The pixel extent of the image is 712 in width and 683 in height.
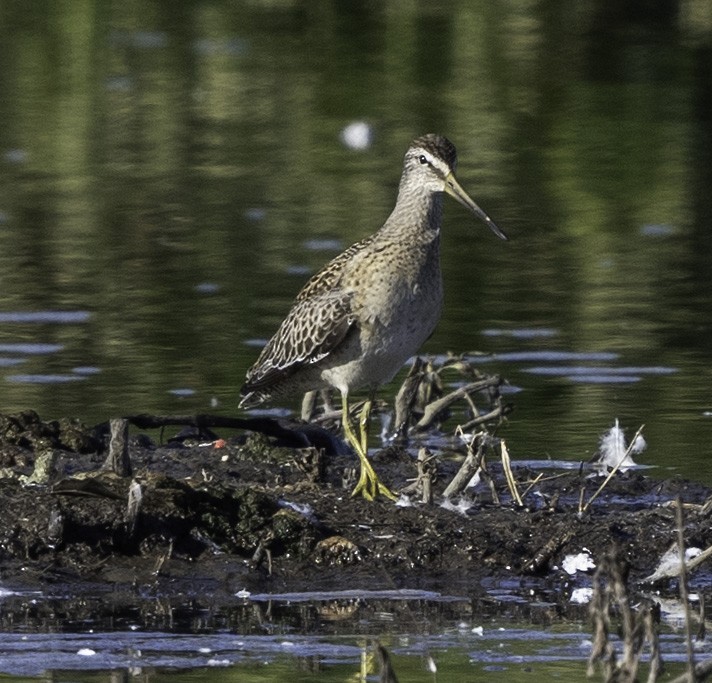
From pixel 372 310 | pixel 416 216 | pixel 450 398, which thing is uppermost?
pixel 416 216

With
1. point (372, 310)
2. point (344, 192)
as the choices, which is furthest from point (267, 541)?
point (344, 192)

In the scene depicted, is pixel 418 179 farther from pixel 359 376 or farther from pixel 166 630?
→ pixel 166 630

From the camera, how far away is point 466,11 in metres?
29.5

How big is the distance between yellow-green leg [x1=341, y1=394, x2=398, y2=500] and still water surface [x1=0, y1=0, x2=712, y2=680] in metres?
0.85

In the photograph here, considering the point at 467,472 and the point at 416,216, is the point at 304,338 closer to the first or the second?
the point at 416,216

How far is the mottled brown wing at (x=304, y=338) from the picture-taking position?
965cm

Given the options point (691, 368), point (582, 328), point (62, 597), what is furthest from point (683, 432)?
point (62, 597)

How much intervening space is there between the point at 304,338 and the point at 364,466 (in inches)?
30.3

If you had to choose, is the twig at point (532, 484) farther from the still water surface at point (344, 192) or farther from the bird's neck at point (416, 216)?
the bird's neck at point (416, 216)

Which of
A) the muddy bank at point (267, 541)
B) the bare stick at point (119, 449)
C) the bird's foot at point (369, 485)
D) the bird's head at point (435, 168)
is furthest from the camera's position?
the bird's head at point (435, 168)

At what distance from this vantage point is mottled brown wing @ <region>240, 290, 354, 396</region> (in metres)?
9.65

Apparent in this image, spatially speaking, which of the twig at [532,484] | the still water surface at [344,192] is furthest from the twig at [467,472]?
the still water surface at [344,192]

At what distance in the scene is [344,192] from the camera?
18609mm

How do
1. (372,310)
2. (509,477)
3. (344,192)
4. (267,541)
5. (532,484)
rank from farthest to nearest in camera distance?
(344,192) < (372,310) < (532,484) < (509,477) < (267,541)
